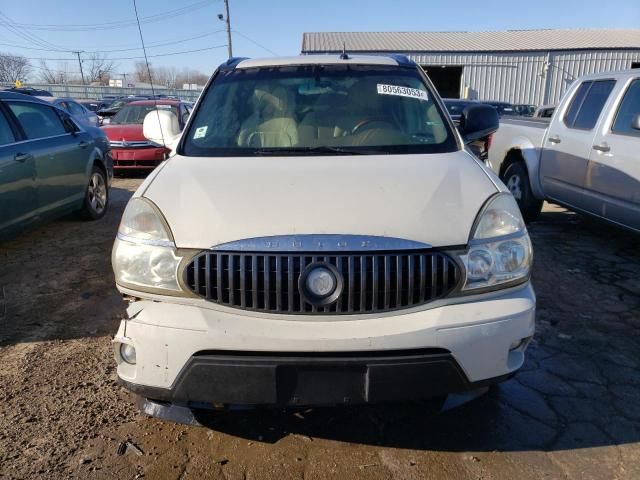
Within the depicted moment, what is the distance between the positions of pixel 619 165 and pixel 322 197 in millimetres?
3880

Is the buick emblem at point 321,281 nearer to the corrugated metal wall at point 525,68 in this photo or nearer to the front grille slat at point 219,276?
the front grille slat at point 219,276

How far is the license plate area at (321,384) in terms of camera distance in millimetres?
1986

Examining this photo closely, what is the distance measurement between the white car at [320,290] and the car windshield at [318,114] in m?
0.60

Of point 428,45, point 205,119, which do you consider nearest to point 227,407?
point 205,119

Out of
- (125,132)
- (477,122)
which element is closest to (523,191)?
(477,122)

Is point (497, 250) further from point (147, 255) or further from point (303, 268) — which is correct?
point (147, 255)

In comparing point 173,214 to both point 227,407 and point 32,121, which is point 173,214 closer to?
point 227,407

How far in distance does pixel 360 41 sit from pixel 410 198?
29.8 m

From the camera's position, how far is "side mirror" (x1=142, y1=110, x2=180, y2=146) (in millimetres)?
3617

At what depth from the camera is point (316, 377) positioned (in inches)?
78.4

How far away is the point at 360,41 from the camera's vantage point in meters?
29.7

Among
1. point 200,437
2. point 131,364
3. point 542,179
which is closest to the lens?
point 131,364

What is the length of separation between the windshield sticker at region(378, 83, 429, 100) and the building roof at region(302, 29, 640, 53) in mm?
24408

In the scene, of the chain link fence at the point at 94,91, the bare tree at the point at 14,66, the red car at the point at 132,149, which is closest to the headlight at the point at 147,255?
the red car at the point at 132,149
